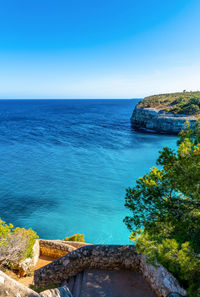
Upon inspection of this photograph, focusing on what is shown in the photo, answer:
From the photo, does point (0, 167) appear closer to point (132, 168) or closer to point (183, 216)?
point (132, 168)

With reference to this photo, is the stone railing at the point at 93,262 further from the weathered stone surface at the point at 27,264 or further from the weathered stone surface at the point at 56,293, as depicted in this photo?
the weathered stone surface at the point at 27,264

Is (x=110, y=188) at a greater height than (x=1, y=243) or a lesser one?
lesser

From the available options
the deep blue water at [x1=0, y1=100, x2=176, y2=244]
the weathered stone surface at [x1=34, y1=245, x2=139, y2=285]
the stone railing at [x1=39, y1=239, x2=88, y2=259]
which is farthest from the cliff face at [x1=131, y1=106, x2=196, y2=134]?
the weathered stone surface at [x1=34, y1=245, x2=139, y2=285]

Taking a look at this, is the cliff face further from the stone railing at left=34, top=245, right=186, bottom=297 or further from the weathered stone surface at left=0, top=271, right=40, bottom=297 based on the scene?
the weathered stone surface at left=0, top=271, right=40, bottom=297

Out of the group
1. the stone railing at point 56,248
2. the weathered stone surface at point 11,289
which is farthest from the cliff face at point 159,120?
the weathered stone surface at point 11,289

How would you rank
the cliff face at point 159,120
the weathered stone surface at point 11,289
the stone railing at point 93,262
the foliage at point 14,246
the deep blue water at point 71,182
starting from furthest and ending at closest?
the cliff face at point 159,120
the deep blue water at point 71,182
the foliage at point 14,246
the stone railing at point 93,262
the weathered stone surface at point 11,289

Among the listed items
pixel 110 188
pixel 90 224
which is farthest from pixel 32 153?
pixel 90 224

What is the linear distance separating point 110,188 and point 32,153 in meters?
23.7

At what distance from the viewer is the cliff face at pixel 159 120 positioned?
2532 inches

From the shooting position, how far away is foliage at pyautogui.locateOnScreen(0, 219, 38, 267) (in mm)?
13086

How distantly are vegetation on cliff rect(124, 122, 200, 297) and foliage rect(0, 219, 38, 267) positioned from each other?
31.7 feet

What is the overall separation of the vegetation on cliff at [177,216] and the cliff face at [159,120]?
184 ft

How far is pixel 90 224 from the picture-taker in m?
23.8

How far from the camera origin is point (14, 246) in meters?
13.5
